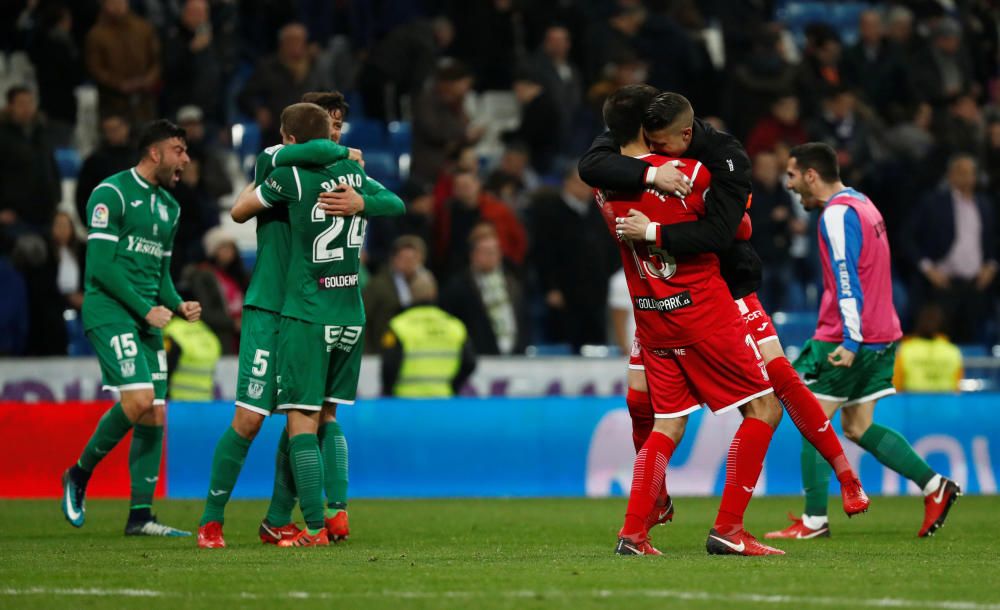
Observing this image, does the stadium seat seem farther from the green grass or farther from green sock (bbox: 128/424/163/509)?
green sock (bbox: 128/424/163/509)

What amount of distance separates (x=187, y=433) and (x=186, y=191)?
303 centimetres

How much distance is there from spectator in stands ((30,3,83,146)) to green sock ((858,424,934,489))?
38.4 ft

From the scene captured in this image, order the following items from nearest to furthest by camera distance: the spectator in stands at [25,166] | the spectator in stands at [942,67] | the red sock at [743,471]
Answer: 1. the red sock at [743,471]
2. the spectator in stands at [25,166]
3. the spectator in stands at [942,67]

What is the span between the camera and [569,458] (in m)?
15.4

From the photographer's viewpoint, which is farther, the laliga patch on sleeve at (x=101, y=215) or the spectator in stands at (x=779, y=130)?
the spectator in stands at (x=779, y=130)

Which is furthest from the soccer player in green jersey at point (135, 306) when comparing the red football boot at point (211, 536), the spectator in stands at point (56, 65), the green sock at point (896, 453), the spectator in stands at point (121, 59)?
the spectator in stands at point (56, 65)

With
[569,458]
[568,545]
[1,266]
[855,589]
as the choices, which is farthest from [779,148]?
[855,589]

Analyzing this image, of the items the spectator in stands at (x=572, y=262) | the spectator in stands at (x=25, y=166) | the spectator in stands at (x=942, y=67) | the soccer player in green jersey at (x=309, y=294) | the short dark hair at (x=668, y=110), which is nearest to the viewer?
the short dark hair at (x=668, y=110)

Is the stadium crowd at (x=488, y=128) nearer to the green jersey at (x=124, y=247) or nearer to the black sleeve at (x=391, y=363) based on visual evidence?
the black sleeve at (x=391, y=363)

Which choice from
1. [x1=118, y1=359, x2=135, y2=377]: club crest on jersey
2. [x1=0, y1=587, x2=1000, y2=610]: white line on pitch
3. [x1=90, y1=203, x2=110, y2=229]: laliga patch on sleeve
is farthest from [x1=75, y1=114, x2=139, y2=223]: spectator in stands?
[x1=0, y1=587, x2=1000, y2=610]: white line on pitch

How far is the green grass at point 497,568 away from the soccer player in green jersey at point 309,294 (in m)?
0.52

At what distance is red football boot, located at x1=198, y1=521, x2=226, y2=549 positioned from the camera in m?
9.48

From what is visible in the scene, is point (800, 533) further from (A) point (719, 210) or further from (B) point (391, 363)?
(B) point (391, 363)

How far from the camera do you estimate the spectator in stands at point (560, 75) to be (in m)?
20.6
